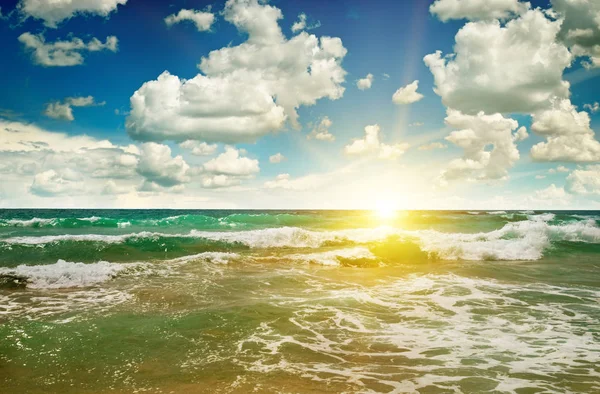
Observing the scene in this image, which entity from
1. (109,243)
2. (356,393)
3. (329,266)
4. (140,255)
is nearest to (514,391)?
(356,393)

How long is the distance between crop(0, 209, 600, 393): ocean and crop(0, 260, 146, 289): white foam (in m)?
0.07

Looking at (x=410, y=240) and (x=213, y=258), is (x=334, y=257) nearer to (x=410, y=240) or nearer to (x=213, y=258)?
(x=213, y=258)

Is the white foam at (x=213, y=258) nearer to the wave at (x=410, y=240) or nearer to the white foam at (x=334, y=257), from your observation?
the white foam at (x=334, y=257)

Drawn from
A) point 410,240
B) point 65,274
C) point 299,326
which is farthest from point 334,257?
point 65,274

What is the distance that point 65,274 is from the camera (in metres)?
14.1

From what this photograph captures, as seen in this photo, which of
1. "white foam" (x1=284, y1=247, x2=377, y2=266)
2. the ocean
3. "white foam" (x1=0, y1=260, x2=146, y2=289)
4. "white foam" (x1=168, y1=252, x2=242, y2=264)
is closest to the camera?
the ocean

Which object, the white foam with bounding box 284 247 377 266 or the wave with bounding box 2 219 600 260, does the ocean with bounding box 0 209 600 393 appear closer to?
the white foam with bounding box 284 247 377 266

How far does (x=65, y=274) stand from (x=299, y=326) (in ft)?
33.6

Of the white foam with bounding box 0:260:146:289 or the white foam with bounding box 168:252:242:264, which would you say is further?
the white foam with bounding box 168:252:242:264

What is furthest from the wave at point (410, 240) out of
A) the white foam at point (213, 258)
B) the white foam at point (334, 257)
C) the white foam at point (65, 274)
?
the white foam at point (65, 274)

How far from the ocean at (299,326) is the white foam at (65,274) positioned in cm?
7

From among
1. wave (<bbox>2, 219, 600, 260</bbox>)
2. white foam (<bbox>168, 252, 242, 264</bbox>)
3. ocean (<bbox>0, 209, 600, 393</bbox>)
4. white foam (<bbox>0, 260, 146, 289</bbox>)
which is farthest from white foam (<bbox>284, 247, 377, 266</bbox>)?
white foam (<bbox>0, 260, 146, 289</bbox>)

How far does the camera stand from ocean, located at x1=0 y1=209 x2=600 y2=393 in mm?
5996

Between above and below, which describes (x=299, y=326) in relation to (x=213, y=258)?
below
